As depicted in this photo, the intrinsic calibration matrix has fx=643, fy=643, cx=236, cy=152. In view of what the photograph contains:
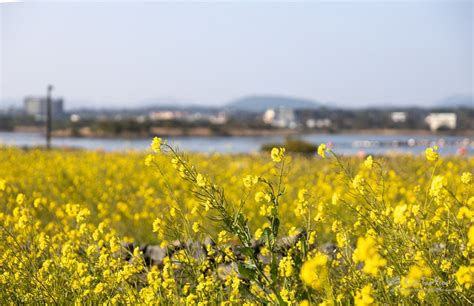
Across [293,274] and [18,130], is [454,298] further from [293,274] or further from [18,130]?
[18,130]

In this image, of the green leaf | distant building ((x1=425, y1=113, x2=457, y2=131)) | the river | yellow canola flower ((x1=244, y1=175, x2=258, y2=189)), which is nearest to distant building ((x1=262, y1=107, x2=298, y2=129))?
distant building ((x1=425, y1=113, x2=457, y2=131))

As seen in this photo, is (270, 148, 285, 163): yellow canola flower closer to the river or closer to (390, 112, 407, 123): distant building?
the river

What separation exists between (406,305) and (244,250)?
0.70 meters

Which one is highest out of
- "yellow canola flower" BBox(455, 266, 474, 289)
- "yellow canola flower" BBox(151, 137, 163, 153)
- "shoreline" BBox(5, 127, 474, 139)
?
"yellow canola flower" BBox(151, 137, 163, 153)

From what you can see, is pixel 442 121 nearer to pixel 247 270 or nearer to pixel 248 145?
pixel 248 145

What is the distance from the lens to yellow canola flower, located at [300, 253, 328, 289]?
1769 millimetres

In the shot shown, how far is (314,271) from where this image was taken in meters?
1.90

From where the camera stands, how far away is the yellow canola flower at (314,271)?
1.77 m

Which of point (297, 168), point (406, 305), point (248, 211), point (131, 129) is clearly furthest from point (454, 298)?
point (131, 129)

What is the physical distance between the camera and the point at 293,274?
10.3 feet

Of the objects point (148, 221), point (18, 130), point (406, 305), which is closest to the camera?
point (406, 305)

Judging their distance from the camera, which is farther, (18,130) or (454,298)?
(18,130)

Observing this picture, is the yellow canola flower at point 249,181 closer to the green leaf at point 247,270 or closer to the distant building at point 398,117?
the green leaf at point 247,270

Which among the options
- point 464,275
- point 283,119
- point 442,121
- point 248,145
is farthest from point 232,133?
point 464,275
